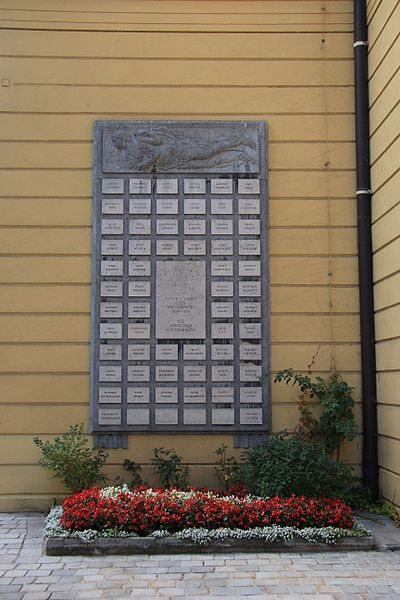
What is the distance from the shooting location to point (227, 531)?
597 cm

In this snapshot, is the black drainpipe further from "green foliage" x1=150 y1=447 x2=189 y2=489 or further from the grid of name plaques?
"green foliage" x1=150 y1=447 x2=189 y2=489

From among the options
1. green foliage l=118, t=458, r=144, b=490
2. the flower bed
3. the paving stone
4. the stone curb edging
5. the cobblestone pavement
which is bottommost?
the paving stone

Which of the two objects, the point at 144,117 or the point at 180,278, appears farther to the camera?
the point at 144,117

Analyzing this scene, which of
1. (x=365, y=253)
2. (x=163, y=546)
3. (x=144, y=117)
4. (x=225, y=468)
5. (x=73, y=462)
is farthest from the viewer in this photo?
(x=144, y=117)

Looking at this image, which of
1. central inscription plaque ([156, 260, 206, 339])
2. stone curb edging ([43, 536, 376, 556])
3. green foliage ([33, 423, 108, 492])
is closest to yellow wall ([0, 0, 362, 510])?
green foliage ([33, 423, 108, 492])

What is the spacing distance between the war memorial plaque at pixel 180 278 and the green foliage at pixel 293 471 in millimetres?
673

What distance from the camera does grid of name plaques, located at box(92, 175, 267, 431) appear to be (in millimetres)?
7570

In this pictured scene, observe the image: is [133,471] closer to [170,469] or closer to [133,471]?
[133,471]

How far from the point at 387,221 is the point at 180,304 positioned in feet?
8.39

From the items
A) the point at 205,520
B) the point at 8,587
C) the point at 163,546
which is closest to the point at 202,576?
the point at 163,546

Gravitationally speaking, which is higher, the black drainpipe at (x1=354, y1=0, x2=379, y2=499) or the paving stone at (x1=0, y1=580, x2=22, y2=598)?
the black drainpipe at (x1=354, y1=0, x2=379, y2=499)

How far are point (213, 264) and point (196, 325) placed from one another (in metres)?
0.77

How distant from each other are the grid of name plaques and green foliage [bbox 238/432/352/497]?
683mm

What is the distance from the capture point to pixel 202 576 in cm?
528
